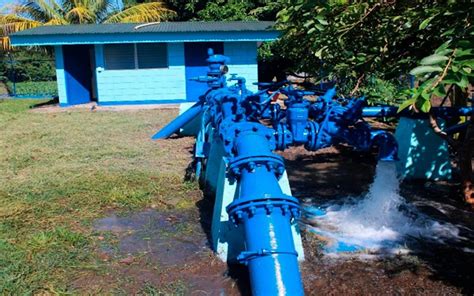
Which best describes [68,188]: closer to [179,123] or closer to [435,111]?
[179,123]

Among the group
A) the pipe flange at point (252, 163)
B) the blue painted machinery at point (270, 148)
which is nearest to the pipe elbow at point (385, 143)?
the blue painted machinery at point (270, 148)

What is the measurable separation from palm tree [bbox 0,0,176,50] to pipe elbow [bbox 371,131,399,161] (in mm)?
18208

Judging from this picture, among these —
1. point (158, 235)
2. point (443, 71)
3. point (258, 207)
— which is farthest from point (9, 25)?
point (443, 71)

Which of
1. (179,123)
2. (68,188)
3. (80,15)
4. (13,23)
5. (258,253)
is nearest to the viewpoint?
(258,253)

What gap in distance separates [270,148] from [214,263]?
3.29 ft

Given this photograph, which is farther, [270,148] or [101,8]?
[101,8]

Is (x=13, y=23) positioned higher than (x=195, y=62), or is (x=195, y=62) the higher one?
(x=13, y=23)

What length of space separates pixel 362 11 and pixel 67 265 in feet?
9.17

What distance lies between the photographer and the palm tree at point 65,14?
20.2 m

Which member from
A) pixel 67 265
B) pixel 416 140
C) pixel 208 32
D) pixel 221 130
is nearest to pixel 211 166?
pixel 221 130

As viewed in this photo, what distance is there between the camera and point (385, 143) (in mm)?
4508

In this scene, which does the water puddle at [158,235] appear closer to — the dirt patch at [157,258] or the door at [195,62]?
the dirt patch at [157,258]

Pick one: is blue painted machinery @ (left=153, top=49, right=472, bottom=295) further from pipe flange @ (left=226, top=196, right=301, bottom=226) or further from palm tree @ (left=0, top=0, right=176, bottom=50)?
palm tree @ (left=0, top=0, right=176, bottom=50)

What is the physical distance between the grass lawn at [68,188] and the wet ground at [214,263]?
0.76ft
